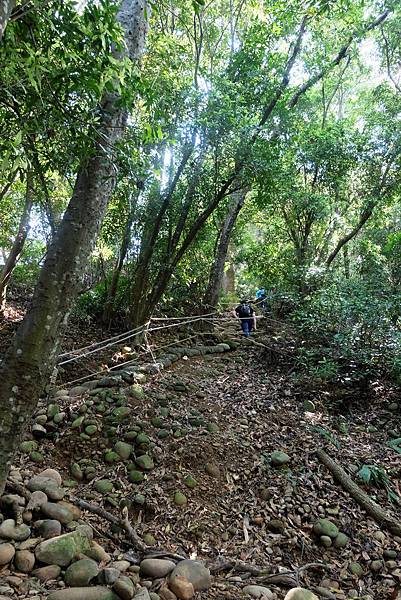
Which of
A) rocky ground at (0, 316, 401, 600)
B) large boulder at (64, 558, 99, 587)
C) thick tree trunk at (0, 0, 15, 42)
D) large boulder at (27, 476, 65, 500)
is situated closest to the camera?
thick tree trunk at (0, 0, 15, 42)

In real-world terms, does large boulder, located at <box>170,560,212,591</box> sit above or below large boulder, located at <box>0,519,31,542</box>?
below

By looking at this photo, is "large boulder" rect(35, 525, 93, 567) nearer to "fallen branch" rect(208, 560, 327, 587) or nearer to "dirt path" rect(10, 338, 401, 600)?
"dirt path" rect(10, 338, 401, 600)

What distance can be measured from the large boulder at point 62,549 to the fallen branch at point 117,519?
361mm

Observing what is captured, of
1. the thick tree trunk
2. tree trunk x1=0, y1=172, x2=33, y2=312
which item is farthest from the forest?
tree trunk x1=0, y1=172, x2=33, y2=312

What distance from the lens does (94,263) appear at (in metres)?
9.00

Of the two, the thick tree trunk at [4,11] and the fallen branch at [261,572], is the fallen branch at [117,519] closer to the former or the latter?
the fallen branch at [261,572]

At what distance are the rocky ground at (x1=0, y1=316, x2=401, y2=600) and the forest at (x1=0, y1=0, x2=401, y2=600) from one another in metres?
0.02

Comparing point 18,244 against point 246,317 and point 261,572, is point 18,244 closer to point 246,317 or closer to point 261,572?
point 246,317

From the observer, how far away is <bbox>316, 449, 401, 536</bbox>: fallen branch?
10.8 feet

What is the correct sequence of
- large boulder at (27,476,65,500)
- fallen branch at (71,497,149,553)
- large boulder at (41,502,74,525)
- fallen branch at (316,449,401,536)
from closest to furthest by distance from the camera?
large boulder at (41,502,74,525) → fallen branch at (71,497,149,553) → large boulder at (27,476,65,500) → fallen branch at (316,449,401,536)

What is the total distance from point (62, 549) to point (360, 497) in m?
2.67

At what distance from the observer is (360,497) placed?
3543 mm

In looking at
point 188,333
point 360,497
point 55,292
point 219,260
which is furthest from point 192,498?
point 219,260

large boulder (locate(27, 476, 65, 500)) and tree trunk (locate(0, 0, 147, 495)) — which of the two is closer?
tree trunk (locate(0, 0, 147, 495))
